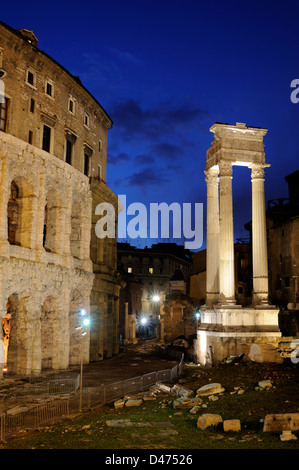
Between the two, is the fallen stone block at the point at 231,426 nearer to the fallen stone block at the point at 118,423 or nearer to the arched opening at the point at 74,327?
the fallen stone block at the point at 118,423

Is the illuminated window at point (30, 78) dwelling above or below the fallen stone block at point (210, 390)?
above

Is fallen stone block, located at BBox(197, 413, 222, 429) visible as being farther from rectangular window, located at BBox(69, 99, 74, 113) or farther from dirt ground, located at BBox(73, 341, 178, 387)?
rectangular window, located at BBox(69, 99, 74, 113)

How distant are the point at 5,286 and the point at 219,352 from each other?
495 inches

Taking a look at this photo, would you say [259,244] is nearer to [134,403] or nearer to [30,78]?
[134,403]

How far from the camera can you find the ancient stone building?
26859 mm

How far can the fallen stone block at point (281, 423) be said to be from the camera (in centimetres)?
1182

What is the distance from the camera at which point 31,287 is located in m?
27.1

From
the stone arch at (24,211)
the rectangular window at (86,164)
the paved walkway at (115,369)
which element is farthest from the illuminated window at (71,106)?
the paved walkway at (115,369)

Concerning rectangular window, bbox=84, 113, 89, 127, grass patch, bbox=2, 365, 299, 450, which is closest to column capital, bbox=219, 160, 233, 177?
grass patch, bbox=2, 365, 299, 450

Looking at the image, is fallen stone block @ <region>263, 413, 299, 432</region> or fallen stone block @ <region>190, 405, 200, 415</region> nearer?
fallen stone block @ <region>263, 413, 299, 432</region>

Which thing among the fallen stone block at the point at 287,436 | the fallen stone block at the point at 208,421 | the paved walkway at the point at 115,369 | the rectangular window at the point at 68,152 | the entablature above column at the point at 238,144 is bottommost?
the paved walkway at the point at 115,369

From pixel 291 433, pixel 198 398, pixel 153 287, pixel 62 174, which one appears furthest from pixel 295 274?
pixel 153 287

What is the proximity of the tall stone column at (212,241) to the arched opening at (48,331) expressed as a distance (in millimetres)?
11015
